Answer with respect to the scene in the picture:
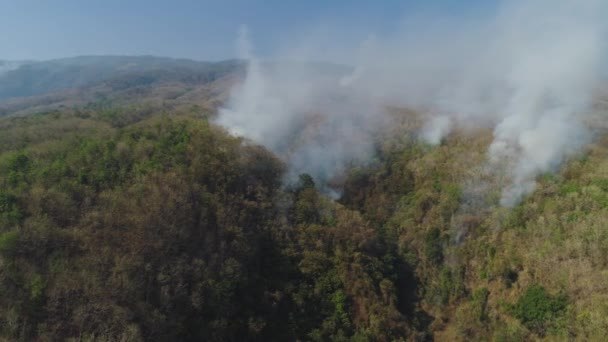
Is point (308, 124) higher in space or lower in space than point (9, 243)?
higher

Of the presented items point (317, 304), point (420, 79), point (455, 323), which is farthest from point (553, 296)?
point (420, 79)

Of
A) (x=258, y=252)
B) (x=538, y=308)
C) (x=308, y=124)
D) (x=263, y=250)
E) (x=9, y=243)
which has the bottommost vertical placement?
(x=9, y=243)

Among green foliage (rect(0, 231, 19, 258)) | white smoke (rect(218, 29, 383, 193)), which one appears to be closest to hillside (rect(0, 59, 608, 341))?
green foliage (rect(0, 231, 19, 258))

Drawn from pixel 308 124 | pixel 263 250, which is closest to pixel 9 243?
pixel 263 250

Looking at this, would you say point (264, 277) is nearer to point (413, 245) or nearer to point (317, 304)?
point (317, 304)

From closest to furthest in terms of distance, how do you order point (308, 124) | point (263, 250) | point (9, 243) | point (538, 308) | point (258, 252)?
point (9, 243)
point (538, 308)
point (258, 252)
point (263, 250)
point (308, 124)

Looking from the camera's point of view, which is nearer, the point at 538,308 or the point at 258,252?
the point at 538,308

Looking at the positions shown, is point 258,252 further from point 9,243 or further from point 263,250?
point 9,243
